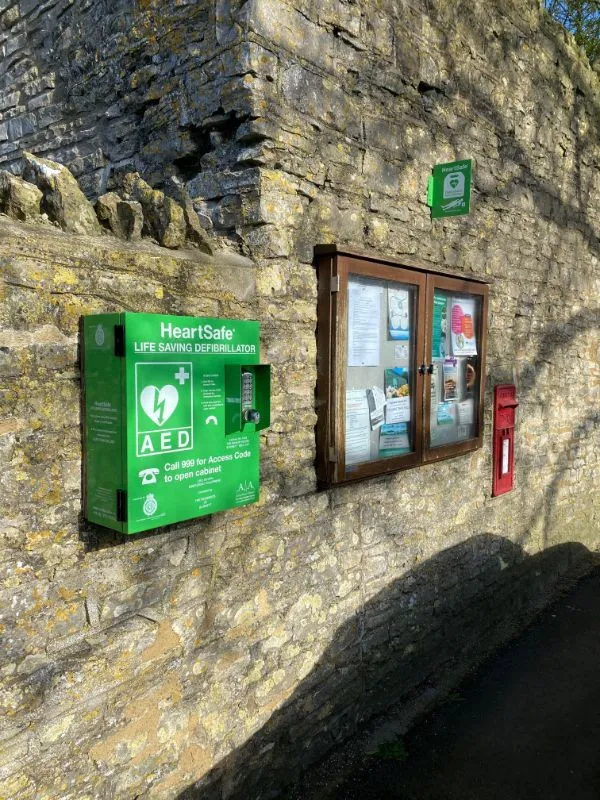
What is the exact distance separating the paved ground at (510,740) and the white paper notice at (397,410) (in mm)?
1807

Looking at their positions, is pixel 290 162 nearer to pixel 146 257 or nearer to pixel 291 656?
pixel 146 257

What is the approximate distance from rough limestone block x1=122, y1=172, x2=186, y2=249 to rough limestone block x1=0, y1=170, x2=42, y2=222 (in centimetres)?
48

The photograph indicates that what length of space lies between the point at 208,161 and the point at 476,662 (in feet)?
12.3

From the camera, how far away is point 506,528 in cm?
510

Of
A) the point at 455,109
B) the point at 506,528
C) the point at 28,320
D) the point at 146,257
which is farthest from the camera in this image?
the point at 506,528

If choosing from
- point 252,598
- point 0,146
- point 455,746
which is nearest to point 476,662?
point 455,746

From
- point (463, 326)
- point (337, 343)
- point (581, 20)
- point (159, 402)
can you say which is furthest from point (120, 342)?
point (581, 20)

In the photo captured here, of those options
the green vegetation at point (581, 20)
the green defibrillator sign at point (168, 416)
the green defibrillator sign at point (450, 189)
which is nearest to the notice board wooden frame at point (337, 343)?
the green defibrillator sign at point (450, 189)

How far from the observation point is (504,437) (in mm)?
4918

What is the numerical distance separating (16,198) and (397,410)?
7.53ft

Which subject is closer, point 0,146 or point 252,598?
point 252,598

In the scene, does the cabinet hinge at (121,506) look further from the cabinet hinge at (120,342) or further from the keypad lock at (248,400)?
the keypad lock at (248,400)

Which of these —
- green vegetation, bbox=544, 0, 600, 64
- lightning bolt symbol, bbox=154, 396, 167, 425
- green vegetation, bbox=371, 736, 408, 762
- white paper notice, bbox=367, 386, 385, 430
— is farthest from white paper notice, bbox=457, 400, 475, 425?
green vegetation, bbox=544, 0, 600, 64

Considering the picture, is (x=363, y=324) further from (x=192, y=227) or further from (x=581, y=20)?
(x=581, y=20)
